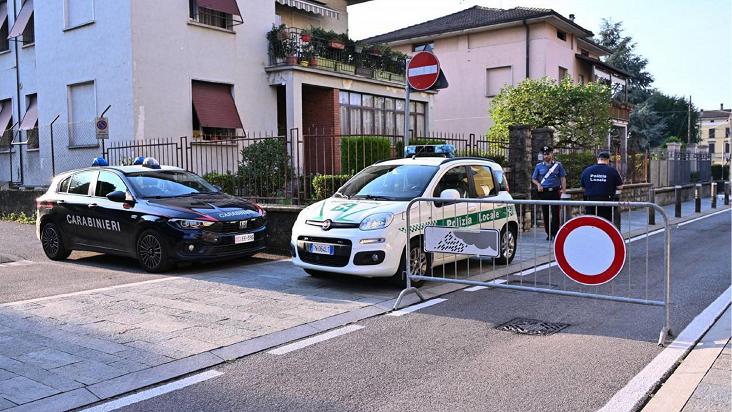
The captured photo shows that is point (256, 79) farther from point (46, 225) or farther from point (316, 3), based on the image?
point (46, 225)

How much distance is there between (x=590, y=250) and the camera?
6.16 metres

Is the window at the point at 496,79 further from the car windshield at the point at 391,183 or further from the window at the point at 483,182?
the car windshield at the point at 391,183

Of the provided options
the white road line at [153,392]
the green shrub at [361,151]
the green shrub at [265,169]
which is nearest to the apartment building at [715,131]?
the green shrub at [361,151]

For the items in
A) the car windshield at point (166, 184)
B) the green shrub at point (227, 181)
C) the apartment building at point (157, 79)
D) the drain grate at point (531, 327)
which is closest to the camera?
the drain grate at point (531, 327)

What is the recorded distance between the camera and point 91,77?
17766 millimetres

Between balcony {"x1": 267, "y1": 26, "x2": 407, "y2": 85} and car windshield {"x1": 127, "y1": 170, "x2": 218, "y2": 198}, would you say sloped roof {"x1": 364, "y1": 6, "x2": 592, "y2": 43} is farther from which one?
car windshield {"x1": 127, "y1": 170, "x2": 218, "y2": 198}

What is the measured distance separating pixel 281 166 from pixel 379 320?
6.59 m

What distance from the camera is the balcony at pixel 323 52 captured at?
64.0 feet

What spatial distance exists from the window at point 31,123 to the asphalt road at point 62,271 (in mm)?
9076

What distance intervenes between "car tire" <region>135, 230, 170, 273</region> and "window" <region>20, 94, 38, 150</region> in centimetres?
1335

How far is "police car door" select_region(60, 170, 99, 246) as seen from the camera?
34.5ft

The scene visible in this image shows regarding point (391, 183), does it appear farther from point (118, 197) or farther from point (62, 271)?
point (62, 271)

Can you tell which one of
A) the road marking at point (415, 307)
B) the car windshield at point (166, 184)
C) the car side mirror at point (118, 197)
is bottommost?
the road marking at point (415, 307)

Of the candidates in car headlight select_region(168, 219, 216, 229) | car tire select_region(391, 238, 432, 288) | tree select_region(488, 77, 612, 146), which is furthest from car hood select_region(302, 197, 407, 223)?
tree select_region(488, 77, 612, 146)
